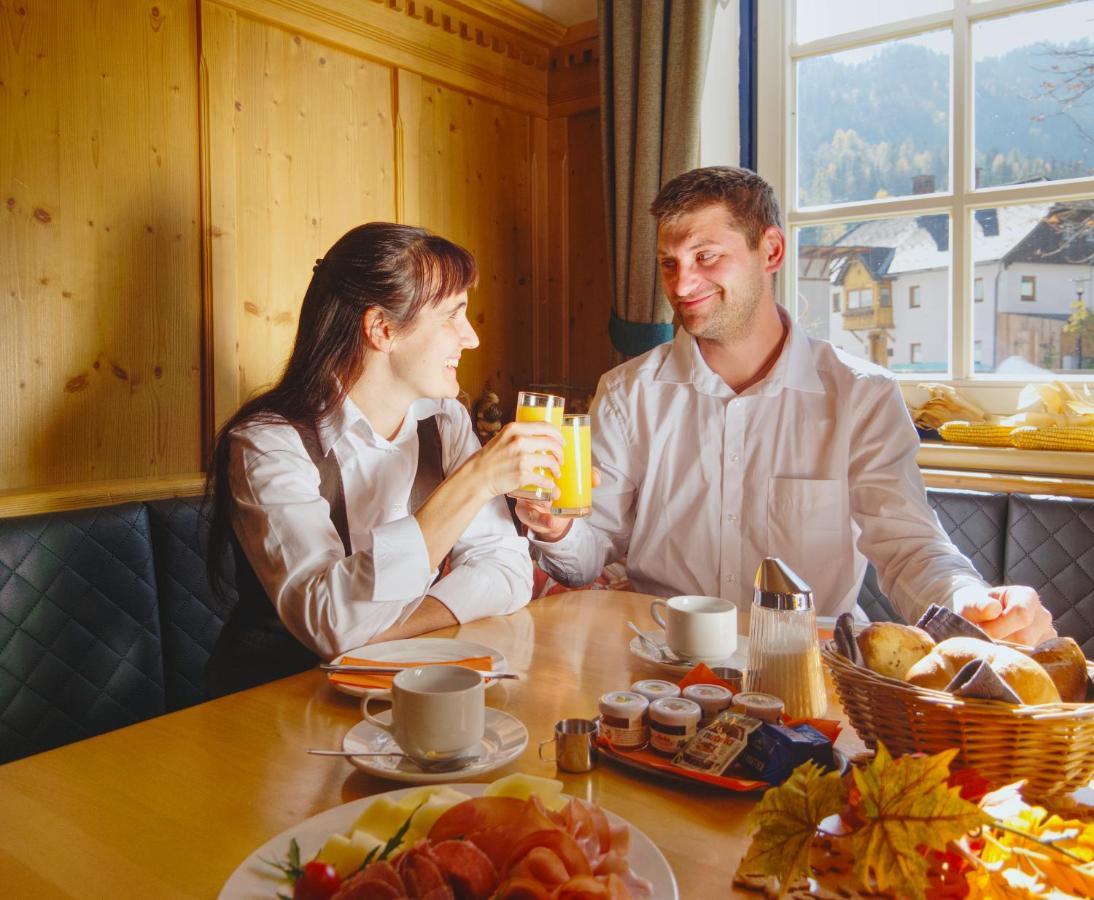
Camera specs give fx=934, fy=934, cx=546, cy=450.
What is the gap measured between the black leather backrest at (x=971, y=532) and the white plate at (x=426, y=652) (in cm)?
123

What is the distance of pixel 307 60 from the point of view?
107 inches

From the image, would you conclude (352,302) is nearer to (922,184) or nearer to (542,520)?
(542,520)

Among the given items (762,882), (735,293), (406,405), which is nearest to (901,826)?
(762,882)

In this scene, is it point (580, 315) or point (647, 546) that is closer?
point (647, 546)

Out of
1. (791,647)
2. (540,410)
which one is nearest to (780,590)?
(791,647)

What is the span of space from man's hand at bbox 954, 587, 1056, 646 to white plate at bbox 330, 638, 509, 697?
64cm

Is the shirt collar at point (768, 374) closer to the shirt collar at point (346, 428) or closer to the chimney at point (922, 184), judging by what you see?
the shirt collar at point (346, 428)

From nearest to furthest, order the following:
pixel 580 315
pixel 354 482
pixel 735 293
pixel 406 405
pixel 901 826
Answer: pixel 901 826, pixel 354 482, pixel 406 405, pixel 735 293, pixel 580 315

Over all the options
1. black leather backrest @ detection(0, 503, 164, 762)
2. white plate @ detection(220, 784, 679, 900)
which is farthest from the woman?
white plate @ detection(220, 784, 679, 900)

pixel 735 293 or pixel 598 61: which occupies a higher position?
pixel 598 61

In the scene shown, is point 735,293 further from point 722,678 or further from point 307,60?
point 307,60

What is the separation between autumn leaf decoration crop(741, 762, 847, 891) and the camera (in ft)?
2.13

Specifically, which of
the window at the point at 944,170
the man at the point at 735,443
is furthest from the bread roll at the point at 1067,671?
the window at the point at 944,170

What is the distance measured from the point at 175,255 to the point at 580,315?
1597mm
